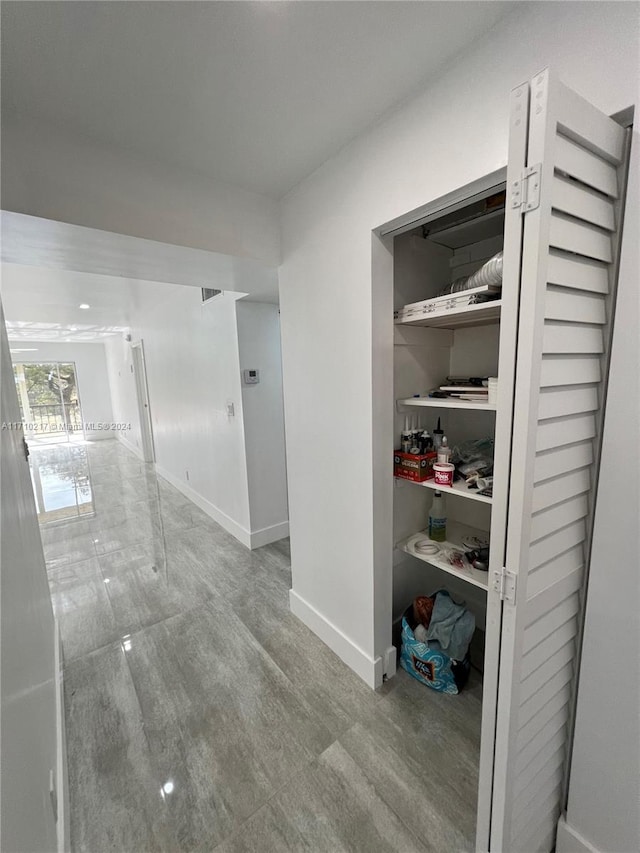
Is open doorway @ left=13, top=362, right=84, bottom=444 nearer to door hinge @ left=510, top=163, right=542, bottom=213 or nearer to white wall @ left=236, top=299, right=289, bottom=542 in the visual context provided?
white wall @ left=236, top=299, right=289, bottom=542

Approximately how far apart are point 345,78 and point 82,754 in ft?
9.11

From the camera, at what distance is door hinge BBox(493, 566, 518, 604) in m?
0.83

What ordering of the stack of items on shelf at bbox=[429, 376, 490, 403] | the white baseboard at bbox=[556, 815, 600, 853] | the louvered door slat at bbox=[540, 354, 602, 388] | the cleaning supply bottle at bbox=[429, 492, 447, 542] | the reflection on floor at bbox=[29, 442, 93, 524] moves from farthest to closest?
the reflection on floor at bbox=[29, 442, 93, 524] → the cleaning supply bottle at bbox=[429, 492, 447, 542] → the stack of items on shelf at bbox=[429, 376, 490, 403] → the white baseboard at bbox=[556, 815, 600, 853] → the louvered door slat at bbox=[540, 354, 602, 388]

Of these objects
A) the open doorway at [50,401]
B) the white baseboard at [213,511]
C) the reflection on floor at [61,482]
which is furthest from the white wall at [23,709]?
the open doorway at [50,401]

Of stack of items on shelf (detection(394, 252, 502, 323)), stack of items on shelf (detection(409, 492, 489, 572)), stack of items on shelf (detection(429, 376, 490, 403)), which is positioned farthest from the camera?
stack of items on shelf (detection(409, 492, 489, 572))

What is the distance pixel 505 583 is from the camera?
84cm

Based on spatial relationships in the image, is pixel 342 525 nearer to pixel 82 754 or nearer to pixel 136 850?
pixel 136 850

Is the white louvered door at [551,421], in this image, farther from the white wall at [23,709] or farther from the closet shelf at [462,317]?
the white wall at [23,709]

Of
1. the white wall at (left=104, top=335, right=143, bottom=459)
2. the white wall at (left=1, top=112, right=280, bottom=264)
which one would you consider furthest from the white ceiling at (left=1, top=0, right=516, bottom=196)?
the white wall at (left=104, top=335, right=143, bottom=459)

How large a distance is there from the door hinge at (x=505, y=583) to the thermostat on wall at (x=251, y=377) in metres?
2.43

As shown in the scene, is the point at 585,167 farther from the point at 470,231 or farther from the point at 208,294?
the point at 208,294

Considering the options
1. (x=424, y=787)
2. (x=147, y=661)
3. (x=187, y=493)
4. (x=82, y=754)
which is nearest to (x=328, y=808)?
(x=424, y=787)

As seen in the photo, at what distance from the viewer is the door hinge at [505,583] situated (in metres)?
0.83

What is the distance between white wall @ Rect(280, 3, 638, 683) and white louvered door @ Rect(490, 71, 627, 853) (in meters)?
0.26
